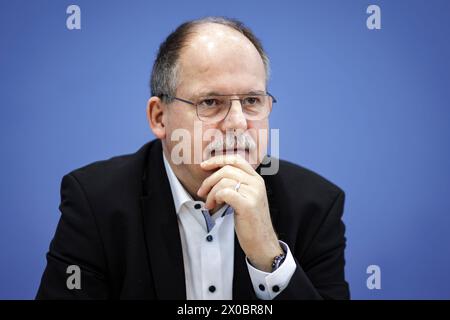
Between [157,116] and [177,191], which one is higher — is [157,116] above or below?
above

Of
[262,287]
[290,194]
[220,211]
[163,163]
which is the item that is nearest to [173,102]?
[163,163]

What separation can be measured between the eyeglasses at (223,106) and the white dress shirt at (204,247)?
1.27ft

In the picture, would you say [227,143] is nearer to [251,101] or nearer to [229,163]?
[229,163]

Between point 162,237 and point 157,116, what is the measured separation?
60 cm

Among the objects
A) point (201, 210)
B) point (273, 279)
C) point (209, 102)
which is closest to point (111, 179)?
point (201, 210)

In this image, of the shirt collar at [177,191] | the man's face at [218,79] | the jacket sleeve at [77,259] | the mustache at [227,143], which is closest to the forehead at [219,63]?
the man's face at [218,79]

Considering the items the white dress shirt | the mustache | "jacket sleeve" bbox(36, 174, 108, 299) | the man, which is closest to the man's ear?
the man

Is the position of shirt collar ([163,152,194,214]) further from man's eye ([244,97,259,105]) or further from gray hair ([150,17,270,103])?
man's eye ([244,97,259,105])

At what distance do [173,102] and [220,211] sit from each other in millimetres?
559

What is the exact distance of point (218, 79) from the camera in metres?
2.28

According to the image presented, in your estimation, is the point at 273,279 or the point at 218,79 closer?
the point at 273,279

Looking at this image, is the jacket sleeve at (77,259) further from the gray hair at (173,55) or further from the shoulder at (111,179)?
the gray hair at (173,55)

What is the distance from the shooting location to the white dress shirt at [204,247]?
2.40 metres
